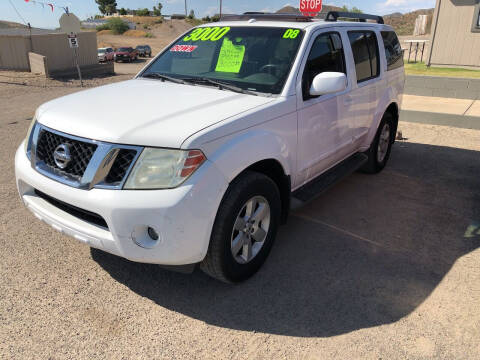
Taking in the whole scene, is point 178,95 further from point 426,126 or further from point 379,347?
point 426,126

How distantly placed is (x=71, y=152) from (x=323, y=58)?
2.40 m

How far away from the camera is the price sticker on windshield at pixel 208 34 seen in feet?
13.3

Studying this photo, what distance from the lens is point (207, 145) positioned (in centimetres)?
257

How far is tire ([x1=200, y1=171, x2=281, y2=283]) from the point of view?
274cm

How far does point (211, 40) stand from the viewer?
13.3 feet

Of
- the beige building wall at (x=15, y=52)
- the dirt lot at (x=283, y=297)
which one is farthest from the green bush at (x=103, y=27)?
the dirt lot at (x=283, y=297)

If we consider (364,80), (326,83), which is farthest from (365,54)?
(326,83)

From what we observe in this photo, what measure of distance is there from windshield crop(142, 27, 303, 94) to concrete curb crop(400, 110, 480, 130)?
18.4ft

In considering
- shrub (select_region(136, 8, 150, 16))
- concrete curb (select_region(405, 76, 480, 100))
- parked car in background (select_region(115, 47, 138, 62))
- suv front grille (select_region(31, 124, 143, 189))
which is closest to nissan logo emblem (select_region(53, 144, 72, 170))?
suv front grille (select_region(31, 124, 143, 189))

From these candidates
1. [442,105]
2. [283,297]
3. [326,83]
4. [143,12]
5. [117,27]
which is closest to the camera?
[283,297]

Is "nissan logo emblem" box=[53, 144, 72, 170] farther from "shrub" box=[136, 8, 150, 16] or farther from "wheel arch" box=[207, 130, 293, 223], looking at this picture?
"shrub" box=[136, 8, 150, 16]

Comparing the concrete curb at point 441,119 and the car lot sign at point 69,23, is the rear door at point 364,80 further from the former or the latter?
the car lot sign at point 69,23

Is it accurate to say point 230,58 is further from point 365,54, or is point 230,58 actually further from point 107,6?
point 107,6

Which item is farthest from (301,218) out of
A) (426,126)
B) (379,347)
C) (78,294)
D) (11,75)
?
(11,75)
